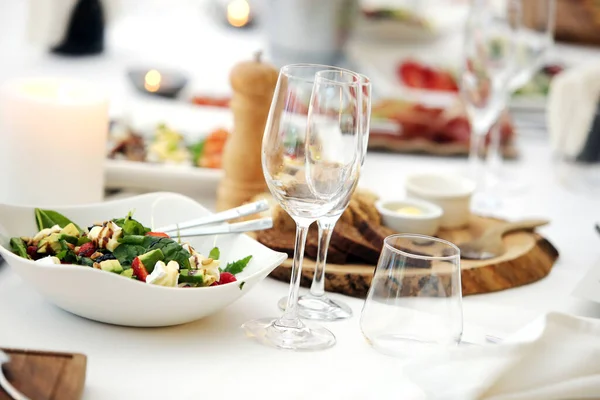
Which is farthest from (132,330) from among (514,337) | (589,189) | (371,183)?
(589,189)

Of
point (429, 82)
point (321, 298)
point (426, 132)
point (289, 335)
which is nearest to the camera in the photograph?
point (289, 335)

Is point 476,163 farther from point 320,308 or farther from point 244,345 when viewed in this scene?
point 244,345

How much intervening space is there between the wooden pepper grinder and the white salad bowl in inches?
11.5

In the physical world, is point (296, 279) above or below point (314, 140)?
below

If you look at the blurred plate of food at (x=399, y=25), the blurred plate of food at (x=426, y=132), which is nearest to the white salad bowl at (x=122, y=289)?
the blurred plate of food at (x=426, y=132)

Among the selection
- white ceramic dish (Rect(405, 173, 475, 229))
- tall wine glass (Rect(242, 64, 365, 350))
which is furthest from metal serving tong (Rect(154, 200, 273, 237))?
white ceramic dish (Rect(405, 173, 475, 229))

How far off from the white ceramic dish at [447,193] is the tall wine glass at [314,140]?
1.47 ft

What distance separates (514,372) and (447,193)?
574mm

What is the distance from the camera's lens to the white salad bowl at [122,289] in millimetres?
827

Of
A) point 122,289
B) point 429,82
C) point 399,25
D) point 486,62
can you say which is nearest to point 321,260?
point 122,289

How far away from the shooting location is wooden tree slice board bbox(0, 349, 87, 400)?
2.31 ft

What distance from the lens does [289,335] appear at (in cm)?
93

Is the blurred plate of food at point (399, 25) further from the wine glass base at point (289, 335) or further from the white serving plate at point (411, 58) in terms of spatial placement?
the wine glass base at point (289, 335)

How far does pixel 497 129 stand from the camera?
1829mm
